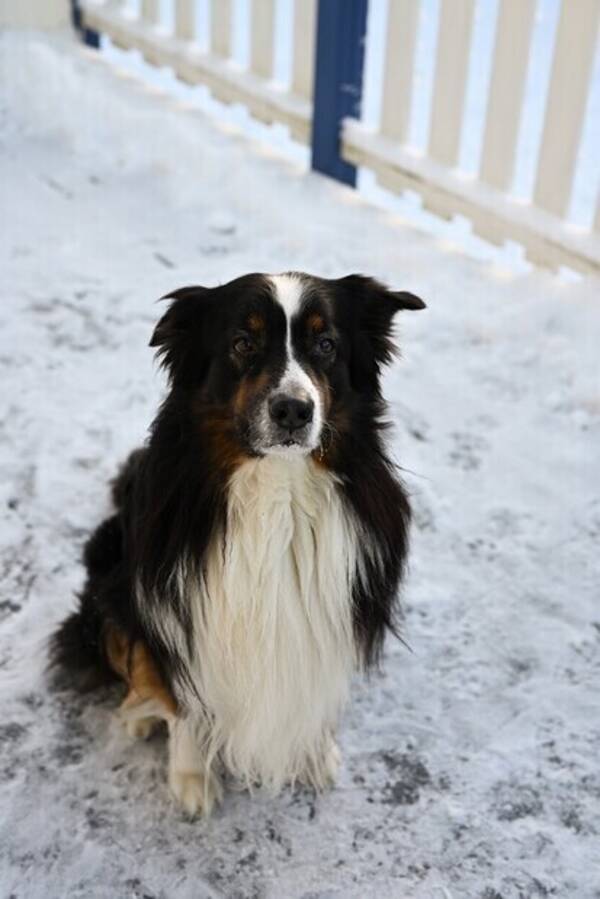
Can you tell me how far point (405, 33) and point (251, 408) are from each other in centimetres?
359

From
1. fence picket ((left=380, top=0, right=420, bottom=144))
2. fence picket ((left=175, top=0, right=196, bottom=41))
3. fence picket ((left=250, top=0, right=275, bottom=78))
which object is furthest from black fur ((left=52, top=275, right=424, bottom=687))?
fence picket ((left=175, top=0, right=196, bottom=41))

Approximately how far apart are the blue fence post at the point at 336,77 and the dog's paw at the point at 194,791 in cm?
405

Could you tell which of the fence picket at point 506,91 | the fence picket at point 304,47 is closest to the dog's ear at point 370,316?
the fence picket at point 506,91

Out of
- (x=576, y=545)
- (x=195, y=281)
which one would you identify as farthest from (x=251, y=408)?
(x=195, y=281)

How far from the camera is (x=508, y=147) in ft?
15.2

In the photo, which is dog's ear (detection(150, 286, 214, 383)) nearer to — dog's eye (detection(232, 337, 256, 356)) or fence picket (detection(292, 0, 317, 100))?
dog's eye (detection(232, 337, 256, 356))

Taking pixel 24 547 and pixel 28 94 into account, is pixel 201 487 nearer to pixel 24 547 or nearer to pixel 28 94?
pixel 24 547

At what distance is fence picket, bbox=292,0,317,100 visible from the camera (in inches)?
208

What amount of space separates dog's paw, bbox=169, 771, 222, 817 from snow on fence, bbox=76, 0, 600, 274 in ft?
9.97

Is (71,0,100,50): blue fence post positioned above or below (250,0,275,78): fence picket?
below

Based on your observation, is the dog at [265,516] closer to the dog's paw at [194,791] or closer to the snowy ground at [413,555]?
the dog's paw at [194,791]

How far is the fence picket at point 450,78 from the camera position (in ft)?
15.1

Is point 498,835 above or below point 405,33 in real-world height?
below

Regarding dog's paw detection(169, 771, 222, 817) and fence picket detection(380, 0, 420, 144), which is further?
fence picket detection(380, 0, 420, 144)
